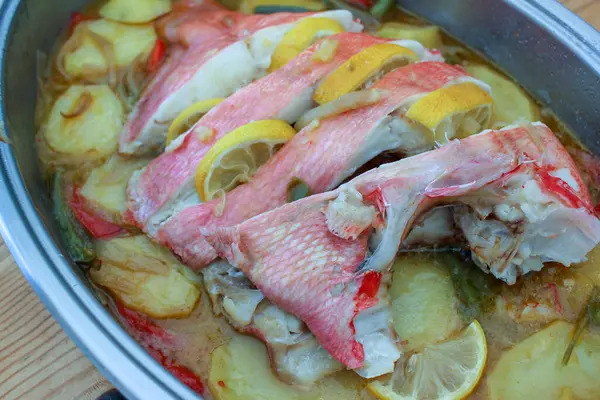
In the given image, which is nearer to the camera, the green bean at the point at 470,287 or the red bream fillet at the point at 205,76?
the green bean at the point at 470,287

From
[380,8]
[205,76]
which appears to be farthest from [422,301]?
[380,8]

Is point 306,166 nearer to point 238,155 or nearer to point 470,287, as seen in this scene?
point 238,155

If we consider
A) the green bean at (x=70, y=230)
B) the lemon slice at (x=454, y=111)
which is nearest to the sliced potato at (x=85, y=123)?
the green bean at (x=70, y=230)

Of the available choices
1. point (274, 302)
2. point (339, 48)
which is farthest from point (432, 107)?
point (274, 302)

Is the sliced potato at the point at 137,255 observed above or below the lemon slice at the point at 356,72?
below

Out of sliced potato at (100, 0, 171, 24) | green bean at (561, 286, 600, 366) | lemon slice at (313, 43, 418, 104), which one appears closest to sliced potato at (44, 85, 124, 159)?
sliced potato at (100, 0, 171, 24)

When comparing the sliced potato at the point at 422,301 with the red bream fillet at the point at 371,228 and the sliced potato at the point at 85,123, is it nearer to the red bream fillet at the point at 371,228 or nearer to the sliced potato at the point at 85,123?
the red bream fillet at the point at 371,228

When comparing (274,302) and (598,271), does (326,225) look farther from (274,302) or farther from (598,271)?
(598,271)
